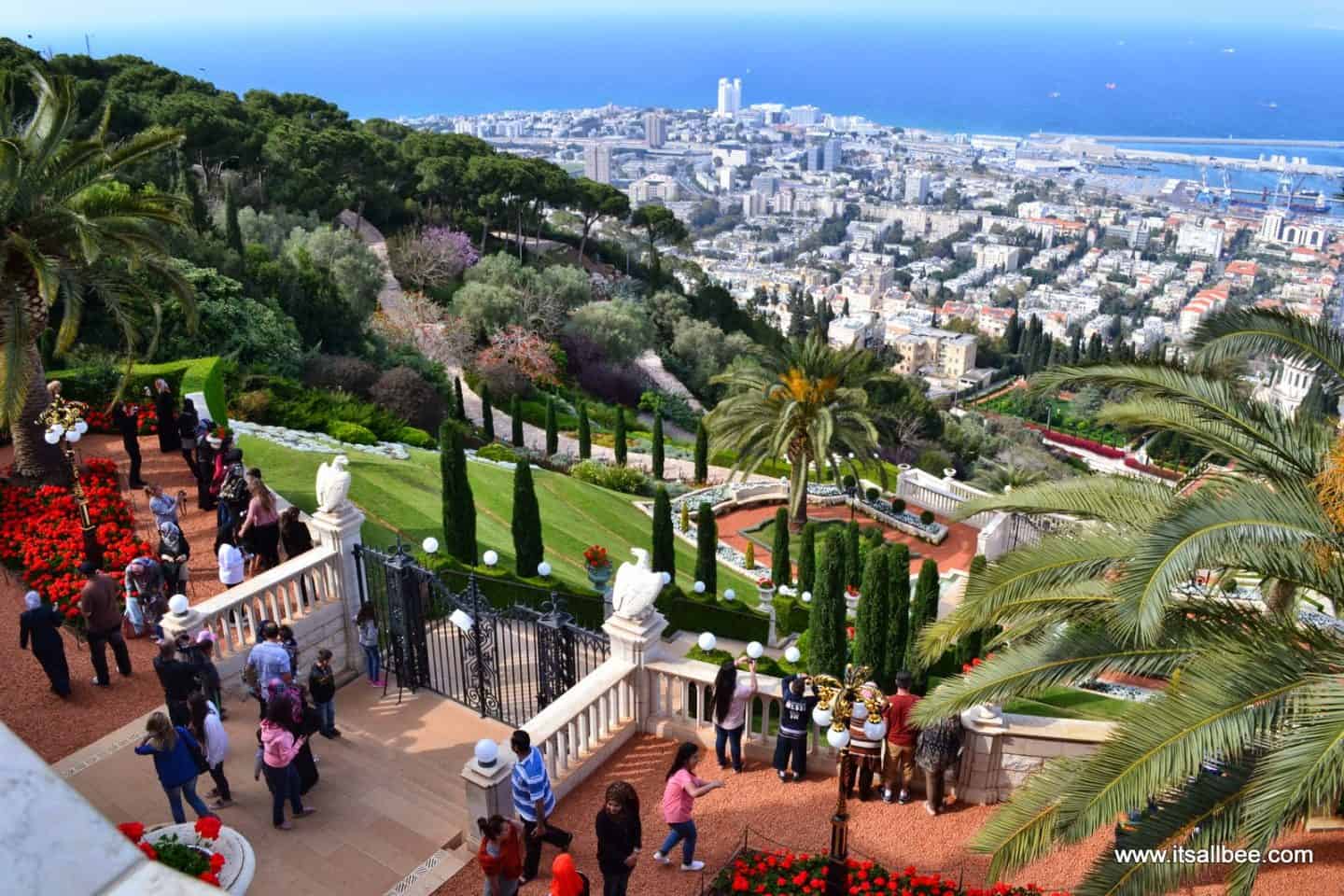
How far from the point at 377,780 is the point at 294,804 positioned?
1.03 metres

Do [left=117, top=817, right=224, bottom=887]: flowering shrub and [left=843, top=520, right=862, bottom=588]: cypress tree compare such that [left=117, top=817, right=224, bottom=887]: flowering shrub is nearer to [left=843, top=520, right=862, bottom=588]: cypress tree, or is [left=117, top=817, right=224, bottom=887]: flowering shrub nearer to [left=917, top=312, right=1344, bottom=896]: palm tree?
[left=917, top=312, right=1344, bottom=896]: palm tree

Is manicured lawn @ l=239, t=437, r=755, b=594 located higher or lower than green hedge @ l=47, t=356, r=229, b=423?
lower

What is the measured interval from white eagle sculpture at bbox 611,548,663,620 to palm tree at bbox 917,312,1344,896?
2.77m

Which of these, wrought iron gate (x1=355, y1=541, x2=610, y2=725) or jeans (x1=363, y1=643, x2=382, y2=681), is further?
jeans (x1=363, y1=643, x2=382, y2=681)

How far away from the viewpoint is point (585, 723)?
10.4 m

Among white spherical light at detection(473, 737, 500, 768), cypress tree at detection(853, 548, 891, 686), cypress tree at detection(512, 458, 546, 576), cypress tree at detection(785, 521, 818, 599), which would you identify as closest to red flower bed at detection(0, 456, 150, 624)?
cypress tree at detection(512, 458, 546, 576)

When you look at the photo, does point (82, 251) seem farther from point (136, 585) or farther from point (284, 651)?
point (284, 651)

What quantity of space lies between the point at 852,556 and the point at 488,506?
846 cm

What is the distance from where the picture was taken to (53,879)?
201cm

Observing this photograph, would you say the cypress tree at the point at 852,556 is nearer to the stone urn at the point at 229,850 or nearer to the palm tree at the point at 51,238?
the stone urn at the point at 229,850

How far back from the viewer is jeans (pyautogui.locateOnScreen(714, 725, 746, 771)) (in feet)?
33.8

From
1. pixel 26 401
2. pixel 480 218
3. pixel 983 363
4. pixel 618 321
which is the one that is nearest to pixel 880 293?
pixel 983 363

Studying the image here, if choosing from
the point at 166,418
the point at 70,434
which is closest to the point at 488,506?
the point at 166,418

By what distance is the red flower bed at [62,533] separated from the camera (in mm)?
13508
